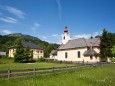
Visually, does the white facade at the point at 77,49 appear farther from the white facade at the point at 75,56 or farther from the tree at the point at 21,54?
the tree at the point at 21,54

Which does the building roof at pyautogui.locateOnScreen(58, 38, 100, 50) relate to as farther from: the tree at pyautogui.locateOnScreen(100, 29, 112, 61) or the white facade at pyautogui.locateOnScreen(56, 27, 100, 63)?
the tree at pyautogui.locateOnScreen(100, 29, 112, 61)

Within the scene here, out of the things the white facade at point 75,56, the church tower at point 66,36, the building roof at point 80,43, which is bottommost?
the white facade at point 75,56

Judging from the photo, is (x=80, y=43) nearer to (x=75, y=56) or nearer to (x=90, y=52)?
(x=75, y=56)

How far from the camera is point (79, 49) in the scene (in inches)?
2143

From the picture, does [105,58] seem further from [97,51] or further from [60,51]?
[60,51]

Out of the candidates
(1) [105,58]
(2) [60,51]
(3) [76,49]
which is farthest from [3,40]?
(1) [105,58]

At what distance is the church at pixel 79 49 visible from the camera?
50312 mm

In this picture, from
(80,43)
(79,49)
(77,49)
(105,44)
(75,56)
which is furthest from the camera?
(75,56)

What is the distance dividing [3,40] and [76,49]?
429ft

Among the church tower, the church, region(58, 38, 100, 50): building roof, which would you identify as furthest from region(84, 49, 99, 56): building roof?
the church tower

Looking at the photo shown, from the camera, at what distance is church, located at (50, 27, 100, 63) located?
50312 mm

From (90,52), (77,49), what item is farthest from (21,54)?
(90,52)

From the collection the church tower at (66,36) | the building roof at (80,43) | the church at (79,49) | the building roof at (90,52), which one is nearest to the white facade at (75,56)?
the church at (79,49)

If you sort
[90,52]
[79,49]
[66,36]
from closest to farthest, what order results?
[90,52]
[79,49]
[66,36]
